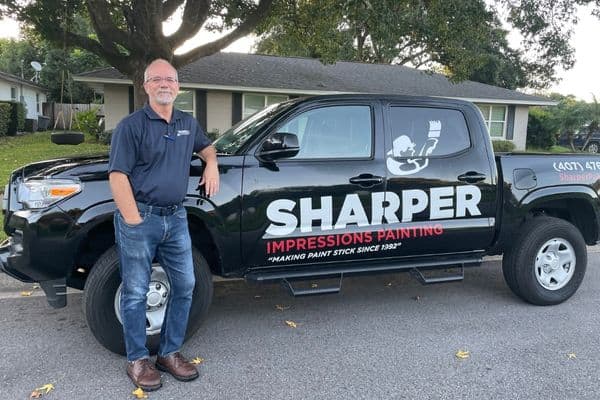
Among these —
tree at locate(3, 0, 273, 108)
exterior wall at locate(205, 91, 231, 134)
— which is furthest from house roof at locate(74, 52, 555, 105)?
tree at locate(3, 0, 273, 108)

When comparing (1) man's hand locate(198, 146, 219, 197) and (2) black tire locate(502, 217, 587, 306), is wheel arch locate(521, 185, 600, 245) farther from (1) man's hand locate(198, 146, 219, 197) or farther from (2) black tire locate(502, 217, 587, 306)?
(1) man's hand locate(198, 146, 219, 197)

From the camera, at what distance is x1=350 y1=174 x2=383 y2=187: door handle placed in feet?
13.8

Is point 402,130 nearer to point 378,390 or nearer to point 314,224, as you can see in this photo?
point 314,224

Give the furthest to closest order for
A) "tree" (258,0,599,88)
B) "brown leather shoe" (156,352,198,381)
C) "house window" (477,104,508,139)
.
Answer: "house window" (477,104,508,139) → "tree" (258,0,599,88) → "brown leather shoe" (156,352,198,381)

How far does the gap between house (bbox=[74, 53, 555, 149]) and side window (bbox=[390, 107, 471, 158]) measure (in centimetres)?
1539

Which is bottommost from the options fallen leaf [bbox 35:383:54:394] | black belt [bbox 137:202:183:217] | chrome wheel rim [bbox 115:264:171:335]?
fallen leaf [bbox 35:383:54:394]

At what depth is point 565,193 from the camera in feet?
16.2

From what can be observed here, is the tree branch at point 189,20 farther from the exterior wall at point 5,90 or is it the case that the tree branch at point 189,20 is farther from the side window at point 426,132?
the exterior wall at point 5,90

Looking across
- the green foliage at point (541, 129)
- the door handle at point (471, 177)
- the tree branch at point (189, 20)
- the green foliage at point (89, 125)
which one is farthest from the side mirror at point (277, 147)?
the green foliage at point (541, 129)

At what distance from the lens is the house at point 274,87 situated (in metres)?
19.7

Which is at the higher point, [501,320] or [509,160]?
[509,160]

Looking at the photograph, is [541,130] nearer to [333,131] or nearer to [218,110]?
[218,110]

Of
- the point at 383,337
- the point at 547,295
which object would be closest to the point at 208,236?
the point at 383,337

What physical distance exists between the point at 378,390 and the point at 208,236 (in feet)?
5.63
